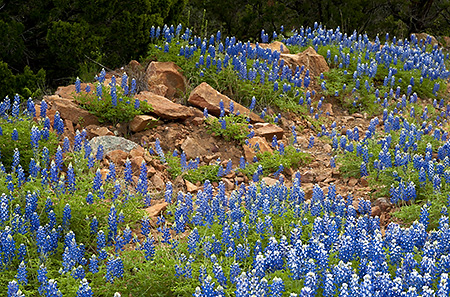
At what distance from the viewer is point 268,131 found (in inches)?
307

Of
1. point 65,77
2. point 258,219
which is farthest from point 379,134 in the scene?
point 65,77

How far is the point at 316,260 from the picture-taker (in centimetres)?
395

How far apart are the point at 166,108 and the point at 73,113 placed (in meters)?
1.26

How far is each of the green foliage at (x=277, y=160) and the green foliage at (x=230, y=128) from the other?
46 centimetres

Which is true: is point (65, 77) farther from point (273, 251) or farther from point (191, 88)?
point (273, 251)

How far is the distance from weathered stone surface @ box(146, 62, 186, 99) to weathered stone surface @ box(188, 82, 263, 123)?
41 cm

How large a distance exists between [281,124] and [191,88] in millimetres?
1489

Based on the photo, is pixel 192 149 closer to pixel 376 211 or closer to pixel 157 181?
pixel 157 181

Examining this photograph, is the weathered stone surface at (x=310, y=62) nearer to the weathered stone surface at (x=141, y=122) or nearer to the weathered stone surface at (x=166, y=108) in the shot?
the weathered stone surface at (x=166, y=108)

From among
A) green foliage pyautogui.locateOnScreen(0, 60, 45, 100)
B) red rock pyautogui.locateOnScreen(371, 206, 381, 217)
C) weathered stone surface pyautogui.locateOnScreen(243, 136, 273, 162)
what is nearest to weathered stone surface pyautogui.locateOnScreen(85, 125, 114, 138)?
weathered stone surface pyautogui.locateOnScreen(243, 136, 273, 162)

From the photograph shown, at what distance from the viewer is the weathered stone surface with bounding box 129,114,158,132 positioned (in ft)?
24.2

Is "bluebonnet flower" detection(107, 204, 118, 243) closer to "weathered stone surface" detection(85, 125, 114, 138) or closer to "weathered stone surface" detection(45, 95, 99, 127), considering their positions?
"weathered stone surface" detection(85, 125, 114, 138)

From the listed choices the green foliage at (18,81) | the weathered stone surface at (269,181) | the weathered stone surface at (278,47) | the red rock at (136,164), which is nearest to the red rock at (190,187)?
the red rock at (136,164)

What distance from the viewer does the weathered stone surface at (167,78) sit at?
8.46m
